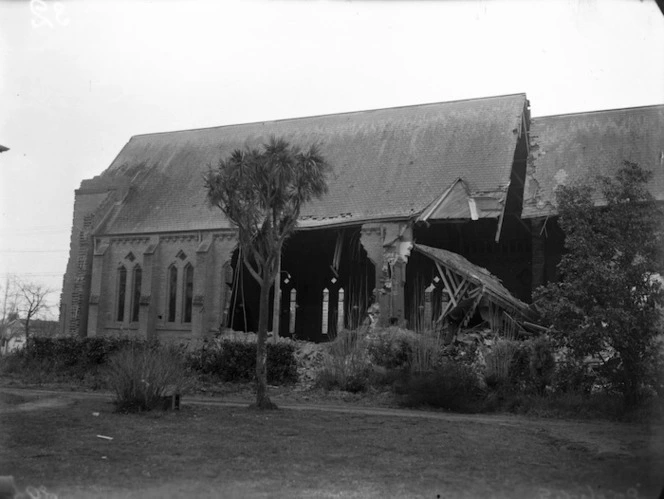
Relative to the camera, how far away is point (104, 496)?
8.15m

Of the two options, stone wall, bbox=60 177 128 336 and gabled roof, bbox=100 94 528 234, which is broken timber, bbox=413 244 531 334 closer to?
gabled roof, bbox=100 94 528 234

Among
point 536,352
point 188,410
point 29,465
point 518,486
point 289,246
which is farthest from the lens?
point 289,246

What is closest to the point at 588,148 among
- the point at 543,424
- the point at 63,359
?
the point at 543,424

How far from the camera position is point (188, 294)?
37156mm

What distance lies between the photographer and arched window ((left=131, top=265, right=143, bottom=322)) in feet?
126

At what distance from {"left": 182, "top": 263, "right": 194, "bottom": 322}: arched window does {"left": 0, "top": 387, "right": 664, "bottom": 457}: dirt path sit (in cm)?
1506

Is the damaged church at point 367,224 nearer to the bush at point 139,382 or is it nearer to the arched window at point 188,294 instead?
the arched window at point 188,294

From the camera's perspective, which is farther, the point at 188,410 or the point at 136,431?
the point at 188,410

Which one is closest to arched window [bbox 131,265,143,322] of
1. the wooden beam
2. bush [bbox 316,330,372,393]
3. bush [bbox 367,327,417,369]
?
the wooden beam

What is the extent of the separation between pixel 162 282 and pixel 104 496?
30415mm

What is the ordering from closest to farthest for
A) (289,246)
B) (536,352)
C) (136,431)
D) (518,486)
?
(518,486) → (136,431) → (536,352) → (289,246)

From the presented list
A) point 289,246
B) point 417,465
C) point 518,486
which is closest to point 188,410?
point 417,465

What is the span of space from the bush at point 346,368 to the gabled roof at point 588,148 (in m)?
10.4

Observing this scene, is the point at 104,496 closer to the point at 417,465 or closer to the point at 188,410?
the point at 417,465
